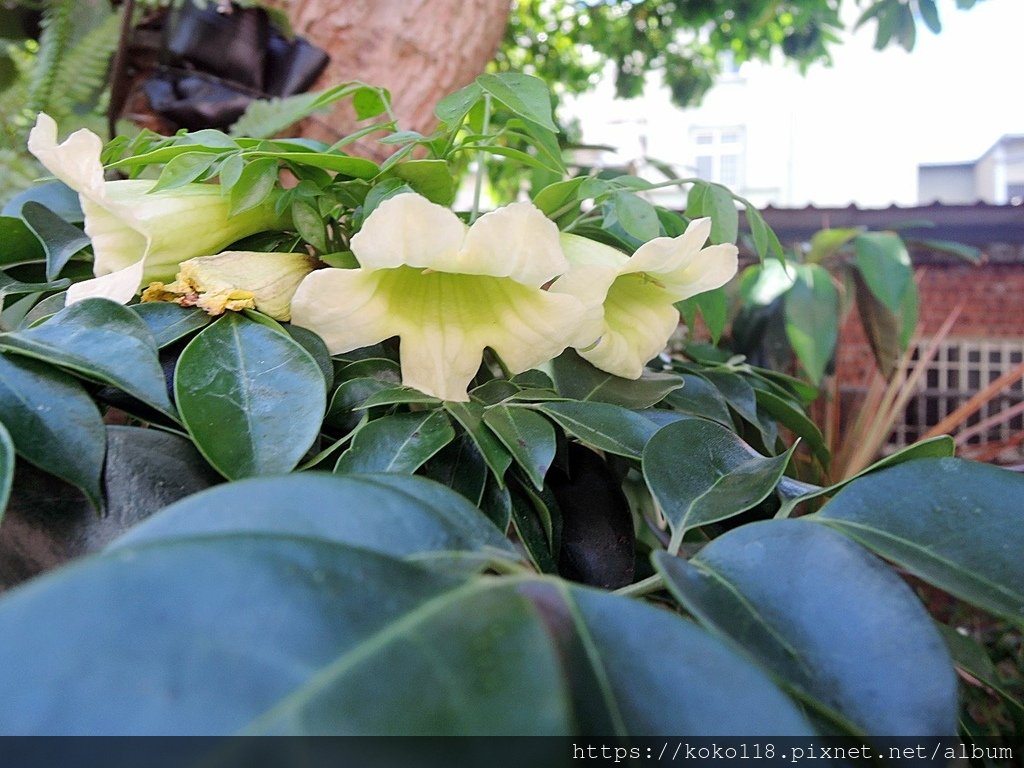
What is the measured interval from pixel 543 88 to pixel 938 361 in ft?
11.5

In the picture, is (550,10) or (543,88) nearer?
(543,88)

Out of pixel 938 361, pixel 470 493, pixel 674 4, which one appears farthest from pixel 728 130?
pixel 470 493

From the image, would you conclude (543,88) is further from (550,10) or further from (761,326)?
(550,10)

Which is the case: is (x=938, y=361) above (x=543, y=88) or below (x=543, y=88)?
below

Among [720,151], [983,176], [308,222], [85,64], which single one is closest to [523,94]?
[308,222]

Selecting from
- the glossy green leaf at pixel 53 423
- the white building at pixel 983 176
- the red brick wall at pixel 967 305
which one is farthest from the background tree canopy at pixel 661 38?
the white building at pixel 983 176

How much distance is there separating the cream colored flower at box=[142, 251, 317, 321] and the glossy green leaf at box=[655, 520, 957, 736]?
0.24 meters

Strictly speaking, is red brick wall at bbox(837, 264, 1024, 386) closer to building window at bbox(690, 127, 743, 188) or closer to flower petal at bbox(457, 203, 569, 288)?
flower petal at bbox(457, 203, 569, 288)

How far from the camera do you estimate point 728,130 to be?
852 cm

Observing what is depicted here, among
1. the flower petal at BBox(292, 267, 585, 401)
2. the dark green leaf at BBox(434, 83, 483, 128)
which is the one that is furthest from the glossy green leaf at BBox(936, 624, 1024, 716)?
the dark green leaf at BBox(434, 83, 483, 128)

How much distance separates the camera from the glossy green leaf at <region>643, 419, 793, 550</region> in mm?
266

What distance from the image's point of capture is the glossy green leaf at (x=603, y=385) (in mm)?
387

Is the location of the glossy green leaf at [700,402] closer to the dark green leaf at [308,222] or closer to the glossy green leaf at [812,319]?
the dark green leaf at [308,222]

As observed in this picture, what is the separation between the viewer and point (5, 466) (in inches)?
7.8
